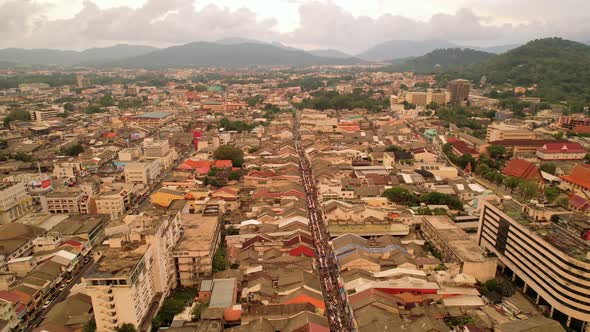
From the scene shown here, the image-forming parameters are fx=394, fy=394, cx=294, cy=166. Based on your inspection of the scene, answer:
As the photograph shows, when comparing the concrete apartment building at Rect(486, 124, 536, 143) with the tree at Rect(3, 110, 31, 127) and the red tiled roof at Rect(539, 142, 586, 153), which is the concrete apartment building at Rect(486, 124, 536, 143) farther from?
the tree at Rect(3, 110, 31, 127)

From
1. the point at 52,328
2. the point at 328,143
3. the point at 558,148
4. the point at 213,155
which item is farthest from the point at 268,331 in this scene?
the point at 558,148

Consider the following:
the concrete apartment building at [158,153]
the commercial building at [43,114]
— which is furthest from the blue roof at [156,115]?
the concrete apartment building at [158,153]

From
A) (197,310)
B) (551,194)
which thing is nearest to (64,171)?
(197,310)

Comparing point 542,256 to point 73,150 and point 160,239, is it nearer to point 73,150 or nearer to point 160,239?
point 160,239

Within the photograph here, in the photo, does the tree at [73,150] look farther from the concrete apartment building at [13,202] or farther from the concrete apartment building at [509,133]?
the concrete apartment building at [509,133]

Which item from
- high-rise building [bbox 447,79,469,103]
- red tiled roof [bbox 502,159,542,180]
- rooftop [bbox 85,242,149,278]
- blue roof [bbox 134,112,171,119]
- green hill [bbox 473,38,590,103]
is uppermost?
green hill [bbox 473,38,590,103]

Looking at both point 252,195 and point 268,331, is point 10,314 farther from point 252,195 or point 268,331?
point 252,195

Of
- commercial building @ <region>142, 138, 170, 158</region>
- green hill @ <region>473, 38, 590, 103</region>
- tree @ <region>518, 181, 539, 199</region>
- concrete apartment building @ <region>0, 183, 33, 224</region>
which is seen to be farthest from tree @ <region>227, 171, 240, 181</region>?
green hill @ <region>473, 38, 590, 103</region>
